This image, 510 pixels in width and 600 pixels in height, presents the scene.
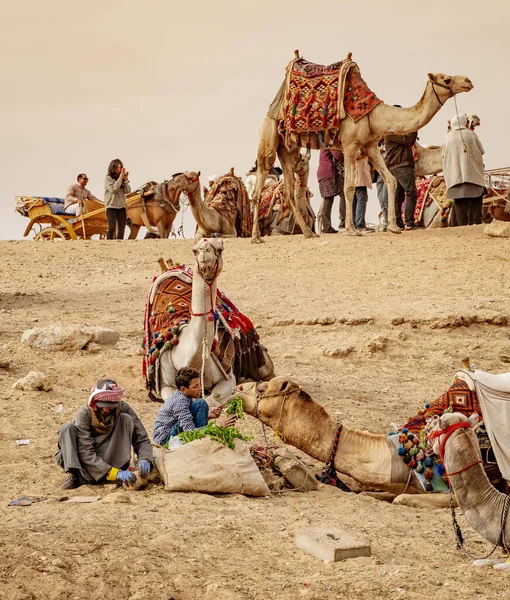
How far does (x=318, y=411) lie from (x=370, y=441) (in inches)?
16.0

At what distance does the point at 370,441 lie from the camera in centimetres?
762

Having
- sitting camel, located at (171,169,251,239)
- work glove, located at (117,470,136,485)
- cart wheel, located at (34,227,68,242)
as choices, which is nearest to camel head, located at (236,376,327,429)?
work glove, located at (117,470,136,485)

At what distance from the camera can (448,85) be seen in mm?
16562

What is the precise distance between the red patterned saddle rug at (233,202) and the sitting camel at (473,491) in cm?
1505

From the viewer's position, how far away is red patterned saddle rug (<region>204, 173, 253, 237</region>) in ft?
66.6

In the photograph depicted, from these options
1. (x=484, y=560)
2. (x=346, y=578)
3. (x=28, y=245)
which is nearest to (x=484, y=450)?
(x=484, y=560)

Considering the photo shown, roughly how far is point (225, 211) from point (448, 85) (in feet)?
17.3

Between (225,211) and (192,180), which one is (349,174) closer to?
(192,180)

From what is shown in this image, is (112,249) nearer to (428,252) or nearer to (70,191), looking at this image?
(70,191)

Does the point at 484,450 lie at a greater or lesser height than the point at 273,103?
lesser

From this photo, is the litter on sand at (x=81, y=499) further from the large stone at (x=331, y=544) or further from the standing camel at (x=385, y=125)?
the standing camel at (x=385, y=125)

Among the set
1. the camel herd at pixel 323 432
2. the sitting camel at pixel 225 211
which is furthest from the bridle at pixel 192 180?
the camel herd at pixel 323 432

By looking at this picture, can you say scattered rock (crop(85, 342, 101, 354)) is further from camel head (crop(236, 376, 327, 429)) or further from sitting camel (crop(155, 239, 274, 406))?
camel head (crop(236, 376, 327, 429))

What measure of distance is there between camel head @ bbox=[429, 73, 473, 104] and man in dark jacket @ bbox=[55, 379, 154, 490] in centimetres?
1035
